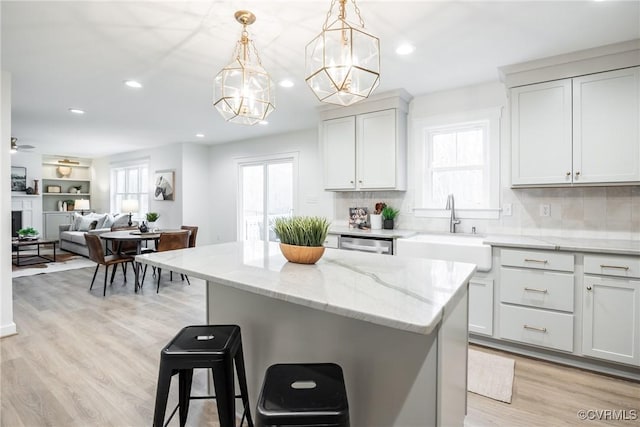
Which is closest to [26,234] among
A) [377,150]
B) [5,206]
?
[5,206]

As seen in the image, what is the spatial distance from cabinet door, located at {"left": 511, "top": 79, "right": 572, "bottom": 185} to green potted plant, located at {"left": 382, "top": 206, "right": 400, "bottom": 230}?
1.29m

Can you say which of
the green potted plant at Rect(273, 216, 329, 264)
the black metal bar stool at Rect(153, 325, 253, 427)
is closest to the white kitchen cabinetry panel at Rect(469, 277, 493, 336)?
the green potted plant at Rect(273, 216, 329, 264)

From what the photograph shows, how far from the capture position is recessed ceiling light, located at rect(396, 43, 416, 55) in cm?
252

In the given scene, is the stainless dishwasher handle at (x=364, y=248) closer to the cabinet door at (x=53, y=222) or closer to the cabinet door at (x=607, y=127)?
the cabinet door at (x=607, y=127)

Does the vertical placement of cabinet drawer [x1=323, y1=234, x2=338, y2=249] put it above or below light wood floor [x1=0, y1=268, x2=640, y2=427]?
above

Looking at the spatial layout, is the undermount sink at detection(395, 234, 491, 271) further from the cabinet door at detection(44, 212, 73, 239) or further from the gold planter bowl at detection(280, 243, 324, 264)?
the cabinet door at detection(44, 212, 73, 239)

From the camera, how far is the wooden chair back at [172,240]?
4459 millimetres

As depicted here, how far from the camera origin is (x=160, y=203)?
7191mm

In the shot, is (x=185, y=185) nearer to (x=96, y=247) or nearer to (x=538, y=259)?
(x=96, y=247)

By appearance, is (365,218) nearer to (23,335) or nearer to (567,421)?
(567,421)

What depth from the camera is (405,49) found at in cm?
259

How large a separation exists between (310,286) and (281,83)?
8.84 feet

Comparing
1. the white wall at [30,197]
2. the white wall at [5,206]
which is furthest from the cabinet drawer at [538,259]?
the white wall at [30,197]

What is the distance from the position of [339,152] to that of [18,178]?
8634 millimetres
